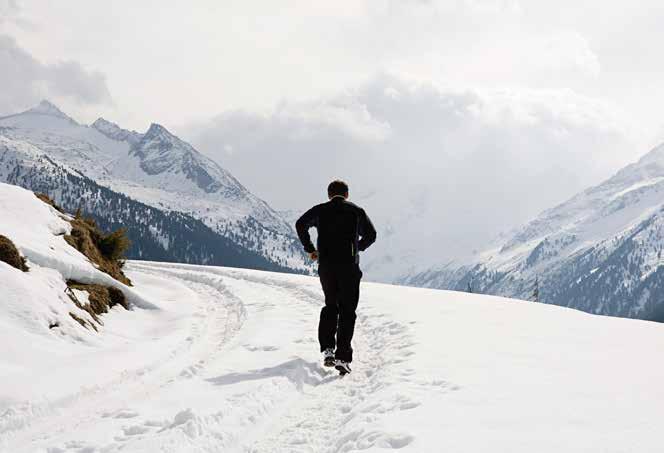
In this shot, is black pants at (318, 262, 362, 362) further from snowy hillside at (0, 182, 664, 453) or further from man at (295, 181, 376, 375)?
snowy hillside at (0, 182, 664, 453)

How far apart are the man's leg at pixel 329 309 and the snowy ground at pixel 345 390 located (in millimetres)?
431

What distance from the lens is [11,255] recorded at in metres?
10.3

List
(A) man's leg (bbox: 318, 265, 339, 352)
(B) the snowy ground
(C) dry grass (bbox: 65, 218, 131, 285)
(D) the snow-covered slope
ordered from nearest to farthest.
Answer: (B) the snowy ground → (D) the snow-covered slope → (A) man's leg (bbox: 318, 265, 339, 352) → (C) dry grass (bbox: 65, 218, 131, 285)

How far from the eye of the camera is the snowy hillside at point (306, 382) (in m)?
5.08

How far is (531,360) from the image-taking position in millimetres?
8078

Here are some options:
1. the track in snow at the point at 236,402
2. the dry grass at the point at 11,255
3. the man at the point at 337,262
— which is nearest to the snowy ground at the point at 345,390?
the track in snow at the point at 236,402

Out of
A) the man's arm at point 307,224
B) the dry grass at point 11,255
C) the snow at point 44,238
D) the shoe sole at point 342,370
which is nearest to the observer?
the shoe sole at point 342,370

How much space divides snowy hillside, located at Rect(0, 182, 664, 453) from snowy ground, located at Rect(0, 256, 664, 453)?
3cm

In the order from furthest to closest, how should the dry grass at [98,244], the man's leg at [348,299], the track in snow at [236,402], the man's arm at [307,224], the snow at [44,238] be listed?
the dry grass at [98,244] < the snow at [44,238] < the man's arm at [307,224] < the man's leg at [348,299] < the track in snow at [236,402]

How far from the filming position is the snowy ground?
5027 mm

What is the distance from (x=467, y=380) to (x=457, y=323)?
17.8 ft

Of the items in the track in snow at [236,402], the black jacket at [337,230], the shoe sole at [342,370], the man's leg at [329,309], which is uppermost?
the black jacket at [337,230]

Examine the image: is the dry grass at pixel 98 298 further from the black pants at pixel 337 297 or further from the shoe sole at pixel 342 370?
the shoe sole at pixel 342 370

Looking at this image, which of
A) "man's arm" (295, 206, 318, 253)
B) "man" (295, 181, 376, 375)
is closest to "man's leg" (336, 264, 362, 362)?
"man" (295, 181, 376, 375)
